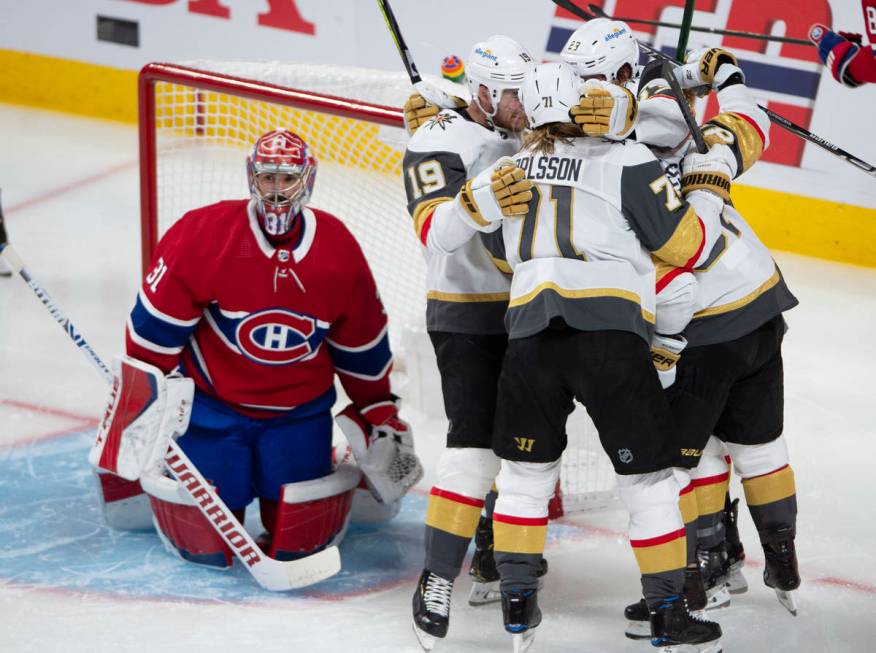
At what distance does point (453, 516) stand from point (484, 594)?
34 cm

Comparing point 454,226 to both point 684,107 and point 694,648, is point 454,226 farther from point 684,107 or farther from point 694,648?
point 694,648

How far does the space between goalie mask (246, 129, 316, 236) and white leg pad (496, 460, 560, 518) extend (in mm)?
752

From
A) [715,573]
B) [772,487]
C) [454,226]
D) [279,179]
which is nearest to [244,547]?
[279,179]

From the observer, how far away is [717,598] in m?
2.97

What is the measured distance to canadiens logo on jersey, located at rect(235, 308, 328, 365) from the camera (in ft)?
9.85

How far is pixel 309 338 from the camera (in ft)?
10.0

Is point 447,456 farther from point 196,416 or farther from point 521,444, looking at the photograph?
point 196,416

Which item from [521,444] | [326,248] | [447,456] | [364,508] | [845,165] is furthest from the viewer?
[845,165]

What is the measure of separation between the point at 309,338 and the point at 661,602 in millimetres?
971

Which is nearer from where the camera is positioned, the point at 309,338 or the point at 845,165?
the point at 309,338

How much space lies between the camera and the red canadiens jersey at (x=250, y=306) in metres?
2.97

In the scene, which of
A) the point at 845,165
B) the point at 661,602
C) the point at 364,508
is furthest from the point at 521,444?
the point at 845,165

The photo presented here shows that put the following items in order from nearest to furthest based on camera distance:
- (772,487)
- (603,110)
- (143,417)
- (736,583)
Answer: (603,110)
(772,487)
(143,417)
(736,583)

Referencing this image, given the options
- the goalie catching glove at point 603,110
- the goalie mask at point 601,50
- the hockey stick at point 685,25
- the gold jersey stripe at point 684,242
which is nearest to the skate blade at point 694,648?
the gold jersey stripe at point 684,242
